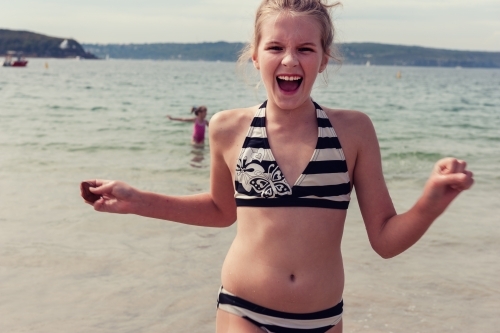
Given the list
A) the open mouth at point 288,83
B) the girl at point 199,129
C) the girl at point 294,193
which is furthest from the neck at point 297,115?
the girl at point 199,129

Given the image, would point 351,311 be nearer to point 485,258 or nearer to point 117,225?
point 485,258

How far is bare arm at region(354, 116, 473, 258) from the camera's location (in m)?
2.17

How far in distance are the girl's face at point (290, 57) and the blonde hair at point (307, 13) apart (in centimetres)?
3

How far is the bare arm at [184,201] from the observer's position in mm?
2557

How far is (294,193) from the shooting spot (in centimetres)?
240

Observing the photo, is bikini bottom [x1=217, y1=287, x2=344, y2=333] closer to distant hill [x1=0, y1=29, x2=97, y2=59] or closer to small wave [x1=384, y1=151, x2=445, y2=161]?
small wave [x1=384, y1=151, x2=445, y2=161]

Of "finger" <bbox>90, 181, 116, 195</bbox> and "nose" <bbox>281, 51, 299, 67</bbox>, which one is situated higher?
"nose" <bbox>281, 51, 299, 67</bbox>

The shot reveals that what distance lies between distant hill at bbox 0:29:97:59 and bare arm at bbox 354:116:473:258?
142754 millimetres

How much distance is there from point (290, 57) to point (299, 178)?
1.47ft

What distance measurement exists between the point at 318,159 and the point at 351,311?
7.63ft

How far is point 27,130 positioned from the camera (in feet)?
50.1

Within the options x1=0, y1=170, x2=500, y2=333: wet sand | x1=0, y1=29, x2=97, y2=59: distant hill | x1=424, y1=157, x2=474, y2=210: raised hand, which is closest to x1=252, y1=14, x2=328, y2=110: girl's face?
x1=424, y1=157, x2=474, y2=210: raised hand

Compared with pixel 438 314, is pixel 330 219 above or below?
above

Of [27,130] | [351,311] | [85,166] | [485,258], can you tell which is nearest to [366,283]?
[351,311]
